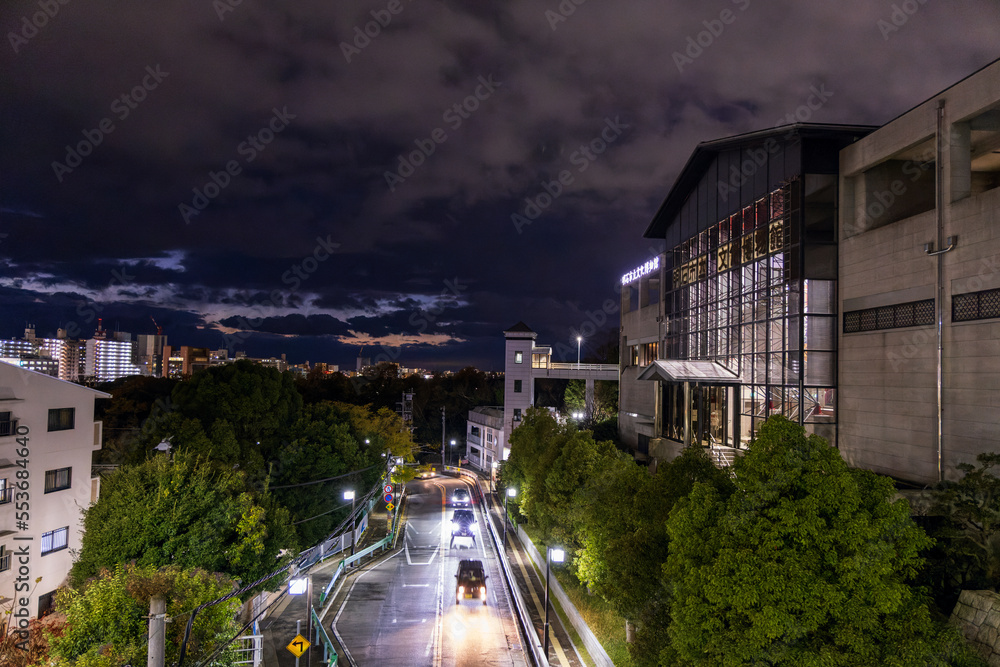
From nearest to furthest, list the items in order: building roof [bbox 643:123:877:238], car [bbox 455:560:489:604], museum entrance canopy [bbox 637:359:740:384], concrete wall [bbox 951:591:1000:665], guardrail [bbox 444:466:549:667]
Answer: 1. concrete wall [bbox 951:591:1000:665]
2. guardrail [bbox 444:466:549:667]
3. building roof [bbox 643:123:877:238]
4. car [bbox 455:560:489:604]
5. museum entrance canopy [bbox 637:359:740:384]

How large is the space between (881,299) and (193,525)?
86.1 ft

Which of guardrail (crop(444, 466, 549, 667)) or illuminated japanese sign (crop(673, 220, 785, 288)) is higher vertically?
illuminated japanese sign (crop(673, 220, 785, 288))

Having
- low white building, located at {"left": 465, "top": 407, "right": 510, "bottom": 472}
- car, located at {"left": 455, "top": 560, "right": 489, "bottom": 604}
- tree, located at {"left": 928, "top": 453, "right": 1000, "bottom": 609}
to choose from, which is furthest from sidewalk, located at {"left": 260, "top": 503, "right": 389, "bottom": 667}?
low white building, located at {"left": 465, "top": 407, "right": 510, "bottom": 472}

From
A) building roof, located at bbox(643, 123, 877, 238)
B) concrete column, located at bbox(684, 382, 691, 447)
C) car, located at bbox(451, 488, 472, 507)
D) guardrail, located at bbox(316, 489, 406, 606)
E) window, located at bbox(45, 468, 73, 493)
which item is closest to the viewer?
building roof, located at bbox(643, 123, 877, 238)

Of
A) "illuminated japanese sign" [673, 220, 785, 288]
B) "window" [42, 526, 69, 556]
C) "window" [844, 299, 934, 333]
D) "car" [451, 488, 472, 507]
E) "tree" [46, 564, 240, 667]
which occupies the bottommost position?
"car" [451, 488, 472, 507]

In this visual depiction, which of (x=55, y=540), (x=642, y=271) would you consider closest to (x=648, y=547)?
(x=55, y=540)

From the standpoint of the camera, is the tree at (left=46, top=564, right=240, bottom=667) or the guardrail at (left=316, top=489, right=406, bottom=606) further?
the guardrail at (left=316, top=489, right=406, bottom=606)

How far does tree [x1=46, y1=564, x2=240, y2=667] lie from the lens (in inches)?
526

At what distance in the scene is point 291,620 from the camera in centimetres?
2767

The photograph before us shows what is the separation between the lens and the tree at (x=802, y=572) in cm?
1070

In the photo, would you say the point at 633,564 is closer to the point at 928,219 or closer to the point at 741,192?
the point at 928,219

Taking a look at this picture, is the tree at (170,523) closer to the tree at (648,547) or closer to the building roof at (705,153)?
the tree at (648,547)

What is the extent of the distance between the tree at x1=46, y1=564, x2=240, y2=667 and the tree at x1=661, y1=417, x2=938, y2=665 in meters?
11.4

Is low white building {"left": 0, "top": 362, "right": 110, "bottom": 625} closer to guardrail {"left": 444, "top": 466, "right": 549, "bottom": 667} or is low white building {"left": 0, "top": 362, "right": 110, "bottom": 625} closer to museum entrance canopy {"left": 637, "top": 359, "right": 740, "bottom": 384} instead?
guardrail {"left": 444, "top": 466, "right": 549, "bottom": 667}
